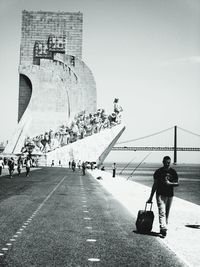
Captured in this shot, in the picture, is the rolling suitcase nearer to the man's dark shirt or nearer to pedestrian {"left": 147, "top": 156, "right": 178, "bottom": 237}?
pedestrian {"left": 147, "top": 156, "right": 178, "bottom": 237}

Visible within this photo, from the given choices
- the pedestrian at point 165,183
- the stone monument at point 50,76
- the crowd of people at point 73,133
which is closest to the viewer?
the pedestrian at point 165,183

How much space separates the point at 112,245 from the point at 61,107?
61240 mm

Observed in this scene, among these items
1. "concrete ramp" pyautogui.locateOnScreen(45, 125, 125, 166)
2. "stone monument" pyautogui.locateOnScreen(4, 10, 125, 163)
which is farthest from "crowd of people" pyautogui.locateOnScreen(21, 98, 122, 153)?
"stone monument" pyautogui.locateOnScreen(4, 10, 125, 163)

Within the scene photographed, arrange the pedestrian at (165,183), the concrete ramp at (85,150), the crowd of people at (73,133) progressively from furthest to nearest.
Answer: the crowd of people at (73,133), the concrete ramp at (85,150), the pedestrian at (165,183)

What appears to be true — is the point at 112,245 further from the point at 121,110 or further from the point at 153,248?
the point at 121,110

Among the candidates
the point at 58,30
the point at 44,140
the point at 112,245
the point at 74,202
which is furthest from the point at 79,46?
the point at 112,245

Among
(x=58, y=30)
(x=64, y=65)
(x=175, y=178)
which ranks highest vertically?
(x=58, y=30)

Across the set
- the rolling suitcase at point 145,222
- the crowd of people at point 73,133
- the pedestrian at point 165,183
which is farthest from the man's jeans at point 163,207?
the crowd of people at point 73,133

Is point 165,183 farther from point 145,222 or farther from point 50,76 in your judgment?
point 50,76

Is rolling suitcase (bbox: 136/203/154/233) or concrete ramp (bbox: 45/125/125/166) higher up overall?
concrete ramp (bbox: 45/125/125/166)

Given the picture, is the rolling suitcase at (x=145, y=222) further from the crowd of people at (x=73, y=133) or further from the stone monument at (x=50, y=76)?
the stone monument at (x=50, y=76)

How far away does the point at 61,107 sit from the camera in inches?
2594

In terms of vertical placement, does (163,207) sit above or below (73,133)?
below

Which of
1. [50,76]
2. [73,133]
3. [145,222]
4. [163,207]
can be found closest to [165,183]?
[163,207]
